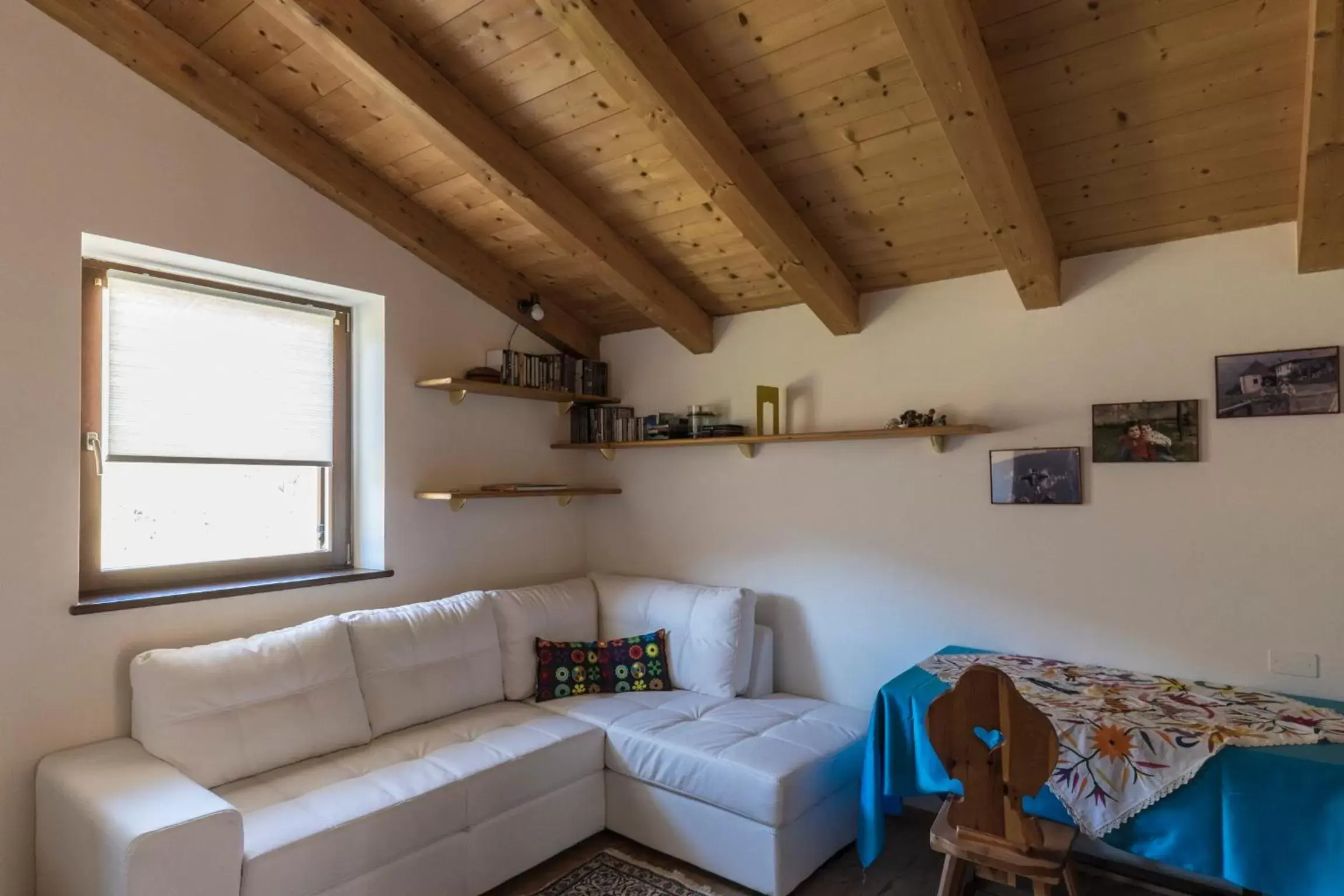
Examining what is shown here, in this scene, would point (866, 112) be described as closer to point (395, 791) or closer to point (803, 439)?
point (803, 439)

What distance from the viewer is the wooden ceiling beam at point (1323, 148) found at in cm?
175

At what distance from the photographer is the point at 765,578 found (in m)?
3.64

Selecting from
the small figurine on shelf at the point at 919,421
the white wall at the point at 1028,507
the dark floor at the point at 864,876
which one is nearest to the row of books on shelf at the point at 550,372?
the white wall at the point at 1028,507

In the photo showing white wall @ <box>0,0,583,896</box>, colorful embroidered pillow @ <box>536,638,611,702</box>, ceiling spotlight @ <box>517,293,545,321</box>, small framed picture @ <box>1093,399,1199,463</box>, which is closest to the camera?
white wall @ <box>0,0,583,896</box>

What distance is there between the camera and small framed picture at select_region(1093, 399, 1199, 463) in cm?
262

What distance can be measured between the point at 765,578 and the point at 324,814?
2104 millimetres

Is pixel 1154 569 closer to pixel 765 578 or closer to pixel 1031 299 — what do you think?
pixel 1031 299

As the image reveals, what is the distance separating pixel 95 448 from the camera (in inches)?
104

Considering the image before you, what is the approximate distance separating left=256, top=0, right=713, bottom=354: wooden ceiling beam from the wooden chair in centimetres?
222

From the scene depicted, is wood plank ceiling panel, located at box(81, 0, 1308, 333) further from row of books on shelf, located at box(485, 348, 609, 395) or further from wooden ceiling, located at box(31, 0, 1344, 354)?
row of books on shelf, located at box(485, 348, 609, 395)

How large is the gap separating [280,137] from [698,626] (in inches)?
104

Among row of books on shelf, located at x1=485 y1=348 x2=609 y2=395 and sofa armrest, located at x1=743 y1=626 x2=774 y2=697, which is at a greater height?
row of books on shelf, located at x1=485 y1=348 x2=609 y2=395

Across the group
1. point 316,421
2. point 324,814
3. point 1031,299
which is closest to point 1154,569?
point 1031,299

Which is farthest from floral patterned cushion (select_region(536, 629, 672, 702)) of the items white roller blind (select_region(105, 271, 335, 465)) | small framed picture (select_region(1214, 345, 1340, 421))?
small framed picture (select_region(1214, 345, 1340, 421))
